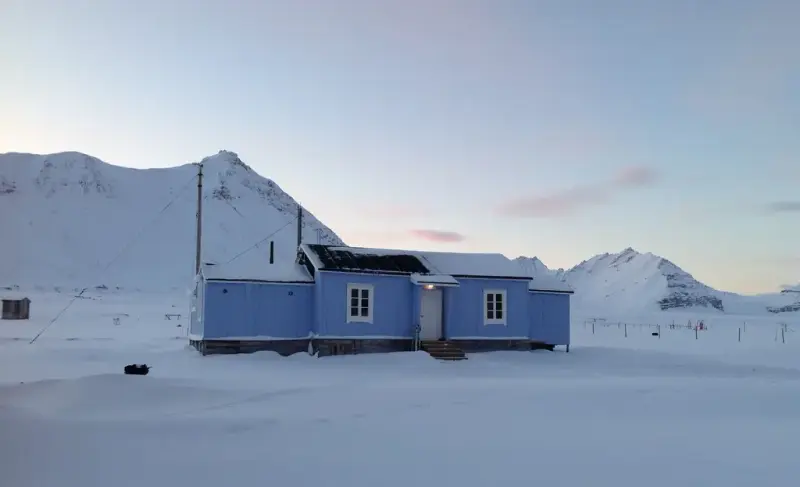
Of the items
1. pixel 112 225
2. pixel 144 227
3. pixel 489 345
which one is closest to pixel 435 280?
pixel 489 345

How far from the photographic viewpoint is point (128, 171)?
188750mm

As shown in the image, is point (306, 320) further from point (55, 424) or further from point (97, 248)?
point (97, 248)

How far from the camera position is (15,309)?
41.7m

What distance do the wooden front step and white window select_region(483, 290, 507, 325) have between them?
6.01ft

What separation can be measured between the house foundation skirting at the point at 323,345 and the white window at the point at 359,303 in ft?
2.37

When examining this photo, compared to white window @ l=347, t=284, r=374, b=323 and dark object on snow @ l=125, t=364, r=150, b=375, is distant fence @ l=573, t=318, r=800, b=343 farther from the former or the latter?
dark object on snow @ l=125, t=364, r=150, b=375

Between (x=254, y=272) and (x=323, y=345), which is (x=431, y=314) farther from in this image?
(x=254, y=272)

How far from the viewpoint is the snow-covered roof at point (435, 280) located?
24.5 m

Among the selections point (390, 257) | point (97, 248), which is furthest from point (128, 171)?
point (390, 257)

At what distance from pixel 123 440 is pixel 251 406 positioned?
3222 mm

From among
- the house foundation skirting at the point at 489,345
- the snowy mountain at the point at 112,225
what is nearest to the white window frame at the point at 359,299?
the house foundation skirting at the point at 489,345

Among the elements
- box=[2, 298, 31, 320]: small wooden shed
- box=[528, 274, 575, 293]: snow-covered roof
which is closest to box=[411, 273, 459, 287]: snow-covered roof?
box=[528, 274, 575, 293]: snow-covered roof

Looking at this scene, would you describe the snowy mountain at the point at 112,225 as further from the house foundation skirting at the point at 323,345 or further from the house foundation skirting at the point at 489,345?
the house foundation skirting at the point at 323,345

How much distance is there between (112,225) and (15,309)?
414 ft
